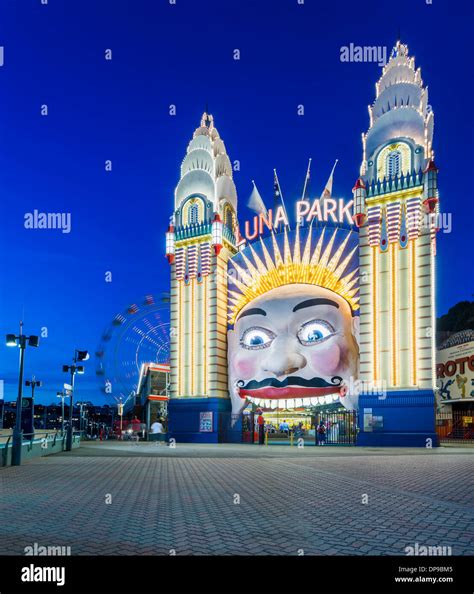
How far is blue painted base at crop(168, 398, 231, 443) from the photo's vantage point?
38.4 metres

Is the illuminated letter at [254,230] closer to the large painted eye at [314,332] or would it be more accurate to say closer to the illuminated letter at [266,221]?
the illuminated letter at [266,221]

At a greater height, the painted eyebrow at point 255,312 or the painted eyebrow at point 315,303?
the painted eyebrow at point 315,303

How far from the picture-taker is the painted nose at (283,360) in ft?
114

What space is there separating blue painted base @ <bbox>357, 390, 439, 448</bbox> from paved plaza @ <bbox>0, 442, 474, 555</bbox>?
46.7ft

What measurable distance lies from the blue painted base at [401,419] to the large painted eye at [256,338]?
22.8 feet

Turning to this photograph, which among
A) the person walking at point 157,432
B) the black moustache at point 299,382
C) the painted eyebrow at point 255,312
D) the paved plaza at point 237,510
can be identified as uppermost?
the painted eyebrow at point 255,312

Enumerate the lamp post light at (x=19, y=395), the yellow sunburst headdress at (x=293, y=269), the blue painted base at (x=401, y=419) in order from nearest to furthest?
the lamp post light at (x=19, y=395) < the blue painted base at (x=401, y=419) < the yellow sunburst headdress at (x=293, y=269)

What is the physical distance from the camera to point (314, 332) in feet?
114

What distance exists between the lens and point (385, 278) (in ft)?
109

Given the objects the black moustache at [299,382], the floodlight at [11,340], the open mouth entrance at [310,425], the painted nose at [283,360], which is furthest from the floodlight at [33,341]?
the black moustache at [299,382]

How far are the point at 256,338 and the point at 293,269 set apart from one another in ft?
17.2

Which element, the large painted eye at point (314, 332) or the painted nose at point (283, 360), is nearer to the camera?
the large painted eye at point (314, 332)

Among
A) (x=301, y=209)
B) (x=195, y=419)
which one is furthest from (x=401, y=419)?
(x=301, y=209)
